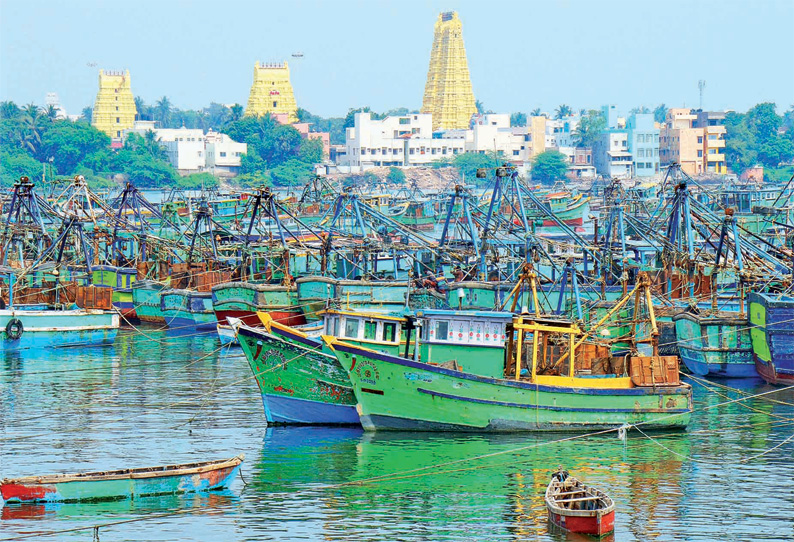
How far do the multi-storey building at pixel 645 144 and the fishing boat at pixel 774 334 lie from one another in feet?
485

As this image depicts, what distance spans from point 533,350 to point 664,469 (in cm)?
488

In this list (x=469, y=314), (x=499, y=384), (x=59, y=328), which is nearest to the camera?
(x=499, y=384)

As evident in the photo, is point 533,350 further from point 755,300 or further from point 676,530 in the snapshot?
A: point 755,300

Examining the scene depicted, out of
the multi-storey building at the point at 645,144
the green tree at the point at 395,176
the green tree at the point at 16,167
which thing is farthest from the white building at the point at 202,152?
the multi-storey building at the point at 645,144

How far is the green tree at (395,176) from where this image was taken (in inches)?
7554

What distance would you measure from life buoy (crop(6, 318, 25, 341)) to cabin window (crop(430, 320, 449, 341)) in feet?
78.2

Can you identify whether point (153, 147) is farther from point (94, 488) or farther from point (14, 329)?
point (94, 488)

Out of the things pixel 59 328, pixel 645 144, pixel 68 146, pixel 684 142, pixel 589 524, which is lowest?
pixel 589 524

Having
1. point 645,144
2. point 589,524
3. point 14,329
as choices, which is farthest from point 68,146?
point 589,524

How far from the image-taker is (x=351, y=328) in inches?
1499

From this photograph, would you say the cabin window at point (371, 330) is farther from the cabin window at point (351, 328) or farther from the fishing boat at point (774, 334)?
the fishing boat at point (774, 334)

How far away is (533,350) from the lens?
36.3 meters

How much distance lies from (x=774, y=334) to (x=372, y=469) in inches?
656

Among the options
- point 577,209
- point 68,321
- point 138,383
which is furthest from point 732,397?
point 577,209
